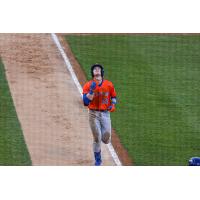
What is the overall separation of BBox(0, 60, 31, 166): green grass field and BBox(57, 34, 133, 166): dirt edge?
5.12 feet

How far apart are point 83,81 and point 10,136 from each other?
114 inches

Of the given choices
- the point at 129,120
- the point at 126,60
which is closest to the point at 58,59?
the point at 126,60

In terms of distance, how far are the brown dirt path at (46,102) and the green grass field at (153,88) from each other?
0.71m

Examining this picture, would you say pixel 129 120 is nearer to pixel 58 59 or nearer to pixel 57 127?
pixel 57 127

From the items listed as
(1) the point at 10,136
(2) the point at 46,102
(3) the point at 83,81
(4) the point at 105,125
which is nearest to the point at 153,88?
(3) the point at 83,81

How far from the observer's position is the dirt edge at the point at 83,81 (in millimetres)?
12203

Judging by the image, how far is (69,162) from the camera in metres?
12.0

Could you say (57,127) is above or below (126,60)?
below

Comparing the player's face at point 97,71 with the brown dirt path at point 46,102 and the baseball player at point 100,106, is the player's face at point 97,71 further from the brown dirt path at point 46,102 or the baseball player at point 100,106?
the brown dirt path at point 46,102

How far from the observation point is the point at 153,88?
15289mm

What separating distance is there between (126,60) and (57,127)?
398cm

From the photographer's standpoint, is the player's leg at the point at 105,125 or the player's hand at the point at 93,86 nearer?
the player's hand at the point at 93,86

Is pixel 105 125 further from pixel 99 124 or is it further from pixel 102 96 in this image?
pixel 102 96

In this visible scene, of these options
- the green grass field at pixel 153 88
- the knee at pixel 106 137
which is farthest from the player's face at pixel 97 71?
the green grass field at pixel 153 88
